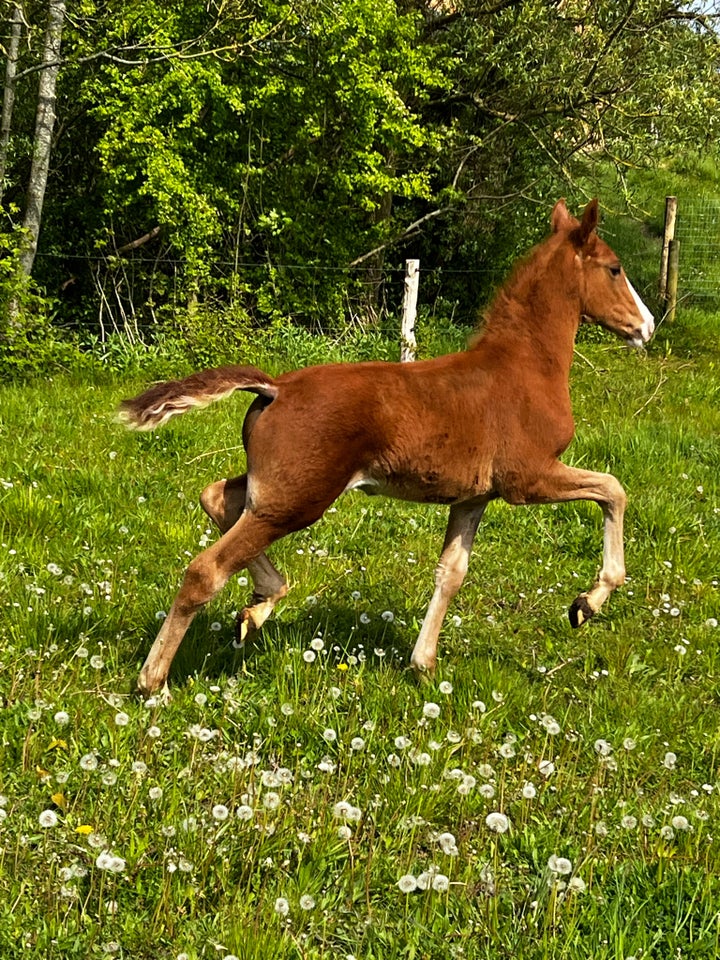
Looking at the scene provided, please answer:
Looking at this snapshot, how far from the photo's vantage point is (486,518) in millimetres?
6441

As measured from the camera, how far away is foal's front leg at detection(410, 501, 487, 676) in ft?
13.9

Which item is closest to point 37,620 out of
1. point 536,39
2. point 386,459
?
point 386,459

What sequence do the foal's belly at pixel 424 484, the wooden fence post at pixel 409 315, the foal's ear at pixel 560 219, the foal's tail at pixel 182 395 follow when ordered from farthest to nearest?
the wooden fence post at pixel 409 315 < the foal's ear at pixel 560 219 < the foal's belly at pixel 424 484 < the foal's tail at pixel 182 395

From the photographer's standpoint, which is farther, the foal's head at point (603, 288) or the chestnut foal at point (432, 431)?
the foal's head at point (603, 288)

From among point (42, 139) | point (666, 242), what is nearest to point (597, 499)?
point (42, 139)

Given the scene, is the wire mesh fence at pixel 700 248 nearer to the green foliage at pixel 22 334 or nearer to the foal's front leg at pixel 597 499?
the green foliage at pixel 22 334

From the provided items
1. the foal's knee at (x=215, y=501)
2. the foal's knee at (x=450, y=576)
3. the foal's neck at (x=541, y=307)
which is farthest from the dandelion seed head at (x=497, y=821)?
the foal's neck at (x=541, y=307)

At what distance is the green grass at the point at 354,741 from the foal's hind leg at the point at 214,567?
0.29 m

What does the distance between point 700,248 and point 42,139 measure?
11.4 m

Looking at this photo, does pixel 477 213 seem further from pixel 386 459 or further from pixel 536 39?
pixel 386 459

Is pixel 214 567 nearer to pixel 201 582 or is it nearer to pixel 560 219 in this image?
pixel 201 582

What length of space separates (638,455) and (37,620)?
195 inches

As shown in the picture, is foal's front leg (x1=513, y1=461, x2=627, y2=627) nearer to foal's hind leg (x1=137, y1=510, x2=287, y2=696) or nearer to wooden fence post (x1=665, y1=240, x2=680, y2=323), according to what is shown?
foal's hind leg (x1=137, y1=510, x2=287, y2=696)

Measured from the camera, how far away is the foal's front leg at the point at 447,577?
167 inches
